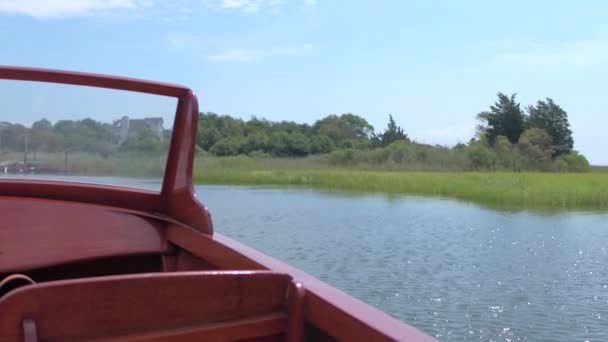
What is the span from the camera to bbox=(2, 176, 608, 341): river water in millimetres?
6883

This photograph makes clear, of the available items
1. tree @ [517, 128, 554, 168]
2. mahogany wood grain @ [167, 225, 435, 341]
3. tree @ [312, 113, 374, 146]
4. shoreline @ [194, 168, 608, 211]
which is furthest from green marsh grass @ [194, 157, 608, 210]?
tree @ [312, 113, 374, 146]

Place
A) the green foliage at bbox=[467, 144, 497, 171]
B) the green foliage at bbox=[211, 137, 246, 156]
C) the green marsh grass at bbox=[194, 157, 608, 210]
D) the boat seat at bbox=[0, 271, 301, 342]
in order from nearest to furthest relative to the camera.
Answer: the boat seat at bbox=[0, 271, 301, 342] → the green marsh grass at bbox=[194, 157, 608, 210] → the green foliage at bbox=[467, 144, 497, 171] → the green foliage at bbox=[211, 137, 246, 156]

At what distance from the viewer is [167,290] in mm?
1253

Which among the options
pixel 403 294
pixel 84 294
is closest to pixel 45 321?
pixel 84 294

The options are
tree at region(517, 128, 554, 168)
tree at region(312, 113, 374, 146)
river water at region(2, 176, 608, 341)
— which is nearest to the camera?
river water at region(2, 176, 608, 341)

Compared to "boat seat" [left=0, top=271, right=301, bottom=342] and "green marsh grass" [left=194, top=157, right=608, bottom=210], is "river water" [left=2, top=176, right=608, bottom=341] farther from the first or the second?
"green marsh grass" [left=194, top=157, right=608, bottom=210]

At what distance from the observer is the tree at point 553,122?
41.5m

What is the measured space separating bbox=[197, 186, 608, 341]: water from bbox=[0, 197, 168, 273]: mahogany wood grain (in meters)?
4.25

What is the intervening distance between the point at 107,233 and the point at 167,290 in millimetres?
1217

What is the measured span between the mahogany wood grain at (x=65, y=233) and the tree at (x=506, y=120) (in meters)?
A: 40.2

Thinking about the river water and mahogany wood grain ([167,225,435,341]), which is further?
the river water

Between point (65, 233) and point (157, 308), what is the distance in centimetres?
123

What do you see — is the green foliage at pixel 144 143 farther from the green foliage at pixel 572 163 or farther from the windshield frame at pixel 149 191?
the green foliage at pixel 572 163

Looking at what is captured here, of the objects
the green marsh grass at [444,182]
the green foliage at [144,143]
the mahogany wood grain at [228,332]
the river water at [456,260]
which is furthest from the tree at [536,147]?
the mahogany wood grain at [228,332]
